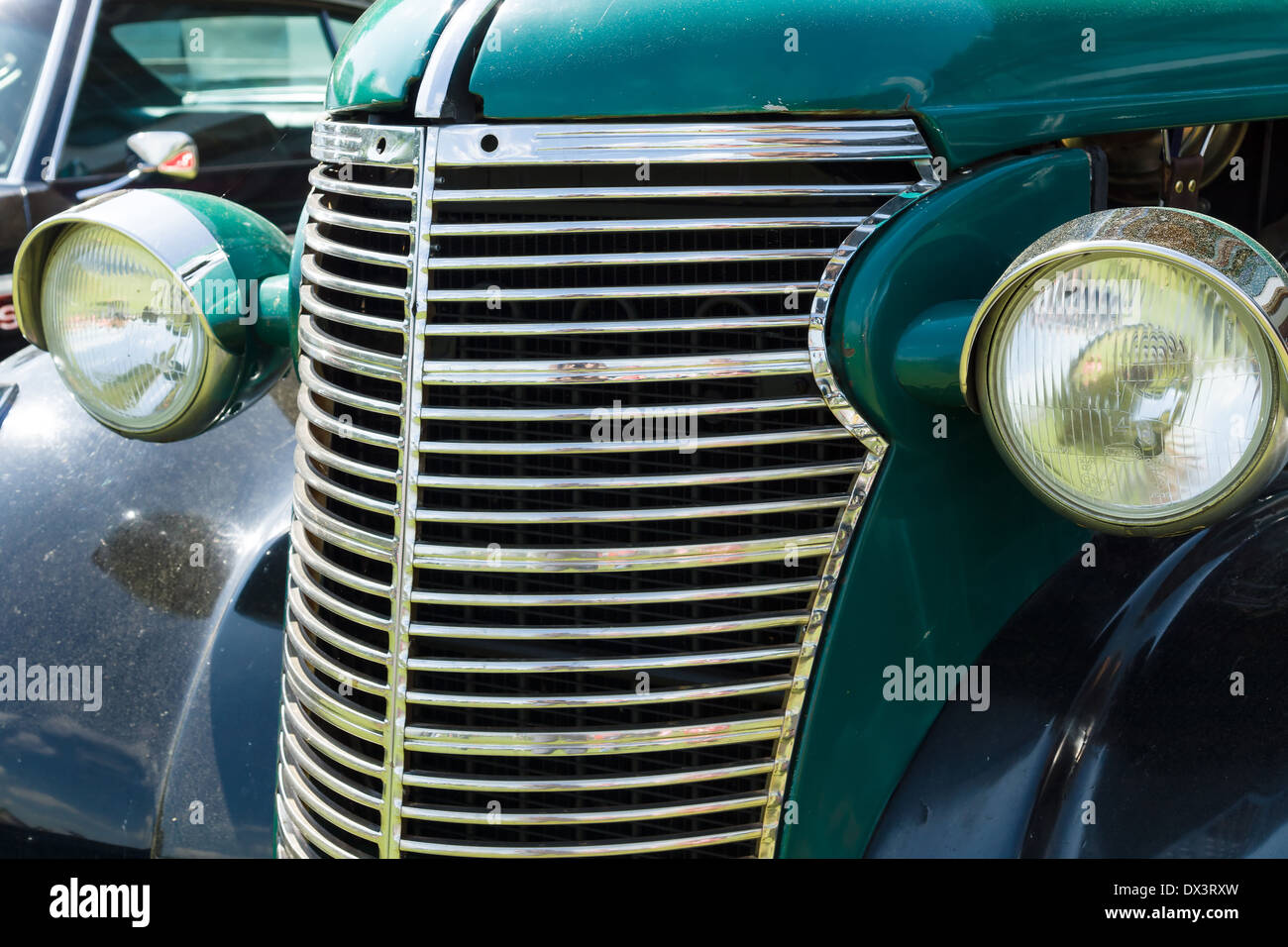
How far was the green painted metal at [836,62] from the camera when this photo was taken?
1600mm

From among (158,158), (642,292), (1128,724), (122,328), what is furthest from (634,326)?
(158,158)

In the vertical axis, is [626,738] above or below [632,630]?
below

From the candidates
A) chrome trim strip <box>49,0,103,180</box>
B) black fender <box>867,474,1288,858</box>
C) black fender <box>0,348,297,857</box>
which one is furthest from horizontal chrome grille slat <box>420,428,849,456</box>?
chrome trim strip <box>49,0,103,180</box>

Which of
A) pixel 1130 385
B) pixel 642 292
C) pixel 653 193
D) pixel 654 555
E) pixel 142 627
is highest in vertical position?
pixel 653 193

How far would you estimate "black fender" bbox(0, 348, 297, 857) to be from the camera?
2174mm

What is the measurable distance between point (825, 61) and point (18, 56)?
196 inches

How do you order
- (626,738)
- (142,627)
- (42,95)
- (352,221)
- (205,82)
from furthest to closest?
(205,82), (42,95), (142,627), (352,221), (626,738)

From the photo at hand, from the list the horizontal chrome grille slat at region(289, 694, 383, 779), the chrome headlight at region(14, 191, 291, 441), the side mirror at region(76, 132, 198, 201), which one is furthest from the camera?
the side mirror at region(76, 132, 198, 201)

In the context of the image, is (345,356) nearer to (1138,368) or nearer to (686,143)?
(686,143)

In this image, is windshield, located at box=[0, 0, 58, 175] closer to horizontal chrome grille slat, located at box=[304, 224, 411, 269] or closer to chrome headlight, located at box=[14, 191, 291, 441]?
chrome headlight, located at box=[14, 191, 291, 441]

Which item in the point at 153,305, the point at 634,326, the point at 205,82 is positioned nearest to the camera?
the point at 634,326

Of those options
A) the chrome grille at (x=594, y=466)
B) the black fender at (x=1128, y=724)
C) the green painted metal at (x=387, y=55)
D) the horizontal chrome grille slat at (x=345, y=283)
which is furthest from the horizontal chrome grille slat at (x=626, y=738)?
the green painted metal at (x=387, y=55)

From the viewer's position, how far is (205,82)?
588 centimetres

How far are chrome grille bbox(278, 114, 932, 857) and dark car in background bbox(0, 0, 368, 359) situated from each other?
4048 mm
